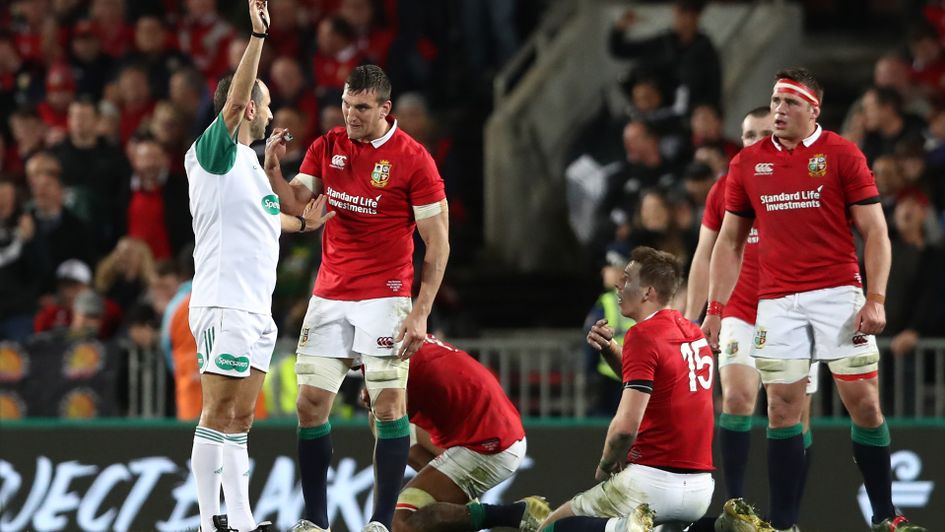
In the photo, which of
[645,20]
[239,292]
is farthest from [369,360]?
[645,20]

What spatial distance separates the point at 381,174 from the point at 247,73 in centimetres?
112

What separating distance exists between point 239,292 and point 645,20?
8.99 m

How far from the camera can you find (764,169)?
335 inches

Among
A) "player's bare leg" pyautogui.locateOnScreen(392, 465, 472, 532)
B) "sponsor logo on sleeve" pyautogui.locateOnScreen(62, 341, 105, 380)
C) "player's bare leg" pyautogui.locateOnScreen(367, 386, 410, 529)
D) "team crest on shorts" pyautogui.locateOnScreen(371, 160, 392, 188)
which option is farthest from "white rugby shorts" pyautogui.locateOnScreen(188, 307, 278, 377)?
"sponsor logo on sleeve" pyautogui.locateOnScreen(62, 341, 105, 380)

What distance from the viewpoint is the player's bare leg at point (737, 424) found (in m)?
9.03

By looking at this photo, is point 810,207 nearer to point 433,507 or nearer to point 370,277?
point 370,277

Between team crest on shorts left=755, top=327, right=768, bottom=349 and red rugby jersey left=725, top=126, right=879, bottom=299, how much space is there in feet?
0.56

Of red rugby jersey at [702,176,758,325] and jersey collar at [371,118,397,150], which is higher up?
jersey collar at [371,118,397,150]

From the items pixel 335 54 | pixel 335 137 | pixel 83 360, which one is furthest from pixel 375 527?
pixel 335 54

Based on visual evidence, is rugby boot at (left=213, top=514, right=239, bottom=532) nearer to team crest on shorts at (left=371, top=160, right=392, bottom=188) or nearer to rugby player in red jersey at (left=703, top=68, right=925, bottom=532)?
team crest on shorts at (left=371, top=160, right=392, bottom=188)

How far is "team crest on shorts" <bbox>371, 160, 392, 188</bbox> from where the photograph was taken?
8453mm

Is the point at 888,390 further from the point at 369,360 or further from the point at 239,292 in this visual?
the point at 239,292

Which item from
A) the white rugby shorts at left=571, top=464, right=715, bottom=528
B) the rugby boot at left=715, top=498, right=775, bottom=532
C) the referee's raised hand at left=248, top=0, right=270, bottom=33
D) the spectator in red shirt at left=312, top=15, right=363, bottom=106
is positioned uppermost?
the spectator in red shirt at left=312, top=15, right=363, bottom=106

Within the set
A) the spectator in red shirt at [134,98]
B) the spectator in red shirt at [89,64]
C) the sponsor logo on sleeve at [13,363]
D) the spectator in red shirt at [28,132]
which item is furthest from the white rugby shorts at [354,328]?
the spectator in red shirt at [89,64]
